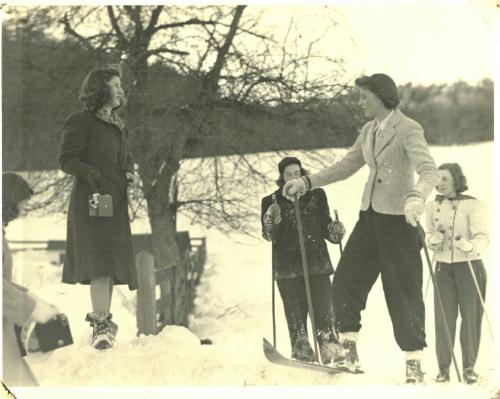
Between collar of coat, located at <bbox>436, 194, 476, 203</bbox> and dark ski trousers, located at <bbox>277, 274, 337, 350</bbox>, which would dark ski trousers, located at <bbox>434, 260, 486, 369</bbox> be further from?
dark ski trousers, located at <bbox>277, 274, 337, 350</bbox>

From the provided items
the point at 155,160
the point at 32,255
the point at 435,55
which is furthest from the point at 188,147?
the point at 435,55

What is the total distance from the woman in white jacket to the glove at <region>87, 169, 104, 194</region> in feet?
6.70

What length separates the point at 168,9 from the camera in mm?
5176

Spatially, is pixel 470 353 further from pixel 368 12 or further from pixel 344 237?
pixel 368 12

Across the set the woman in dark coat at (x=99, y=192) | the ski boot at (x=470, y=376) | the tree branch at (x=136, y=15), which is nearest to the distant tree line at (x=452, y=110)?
the ski boot at (x=470, y=376)

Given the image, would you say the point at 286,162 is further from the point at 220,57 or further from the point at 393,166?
the point at 220,57

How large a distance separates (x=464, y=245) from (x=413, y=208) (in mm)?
536

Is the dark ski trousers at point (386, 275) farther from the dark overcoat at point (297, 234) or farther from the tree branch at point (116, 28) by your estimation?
the tree branch at point (116, 28)

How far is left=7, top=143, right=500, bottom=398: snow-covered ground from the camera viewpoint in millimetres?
4965

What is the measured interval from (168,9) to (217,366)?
89.7 inches

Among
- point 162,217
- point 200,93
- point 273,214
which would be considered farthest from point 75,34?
point 273,214

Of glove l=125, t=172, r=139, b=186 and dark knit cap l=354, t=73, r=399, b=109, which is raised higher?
dark knit cap l=354, t=73, r=399, b=109

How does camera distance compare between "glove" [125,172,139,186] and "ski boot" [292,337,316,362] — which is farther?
"glove" [125,172,139,186]

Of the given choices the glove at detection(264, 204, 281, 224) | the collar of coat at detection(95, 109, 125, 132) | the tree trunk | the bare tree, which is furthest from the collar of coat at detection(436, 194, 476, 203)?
the collar of coat at detection(95, 109, 125, 132)
